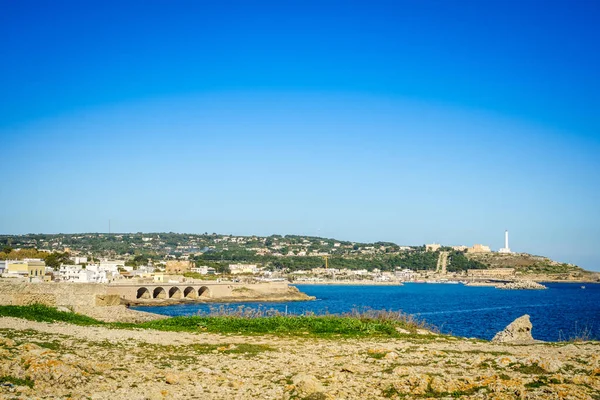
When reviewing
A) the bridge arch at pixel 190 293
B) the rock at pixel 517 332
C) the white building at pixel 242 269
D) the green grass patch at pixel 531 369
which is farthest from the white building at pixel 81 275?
the white building at pixel 242 269

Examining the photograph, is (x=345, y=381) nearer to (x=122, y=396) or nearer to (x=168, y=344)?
(x=122, y=396)

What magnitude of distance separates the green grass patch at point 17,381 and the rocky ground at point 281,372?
0.05ft

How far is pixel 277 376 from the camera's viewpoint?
11.7 m

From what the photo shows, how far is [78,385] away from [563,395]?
28.3 ft

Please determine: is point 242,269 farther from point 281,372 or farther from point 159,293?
point 281,372

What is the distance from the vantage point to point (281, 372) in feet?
40.0

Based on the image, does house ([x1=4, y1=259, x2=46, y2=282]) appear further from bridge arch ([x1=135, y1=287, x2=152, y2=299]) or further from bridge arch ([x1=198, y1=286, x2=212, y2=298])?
bridge arch ([x1=198, y1=286, x2=212, y2=298])

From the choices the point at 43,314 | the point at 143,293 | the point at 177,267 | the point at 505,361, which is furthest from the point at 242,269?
the point at 505,361

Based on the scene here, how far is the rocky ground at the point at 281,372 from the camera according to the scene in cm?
966

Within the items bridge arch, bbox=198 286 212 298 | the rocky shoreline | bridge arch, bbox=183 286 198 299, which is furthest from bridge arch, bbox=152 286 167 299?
bridge arch, bbox=198 286 212 298

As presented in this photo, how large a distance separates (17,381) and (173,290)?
80246 mm

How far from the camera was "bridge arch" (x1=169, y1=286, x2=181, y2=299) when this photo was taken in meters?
86.9

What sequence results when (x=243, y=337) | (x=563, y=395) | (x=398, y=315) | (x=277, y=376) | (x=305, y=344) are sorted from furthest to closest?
(x=398, y=315)
(x=243, y=337)
(x=305, y=344)
(x=277, y=376)
(x=563, y=395)

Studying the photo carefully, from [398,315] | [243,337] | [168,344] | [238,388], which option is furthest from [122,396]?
[398,315]
